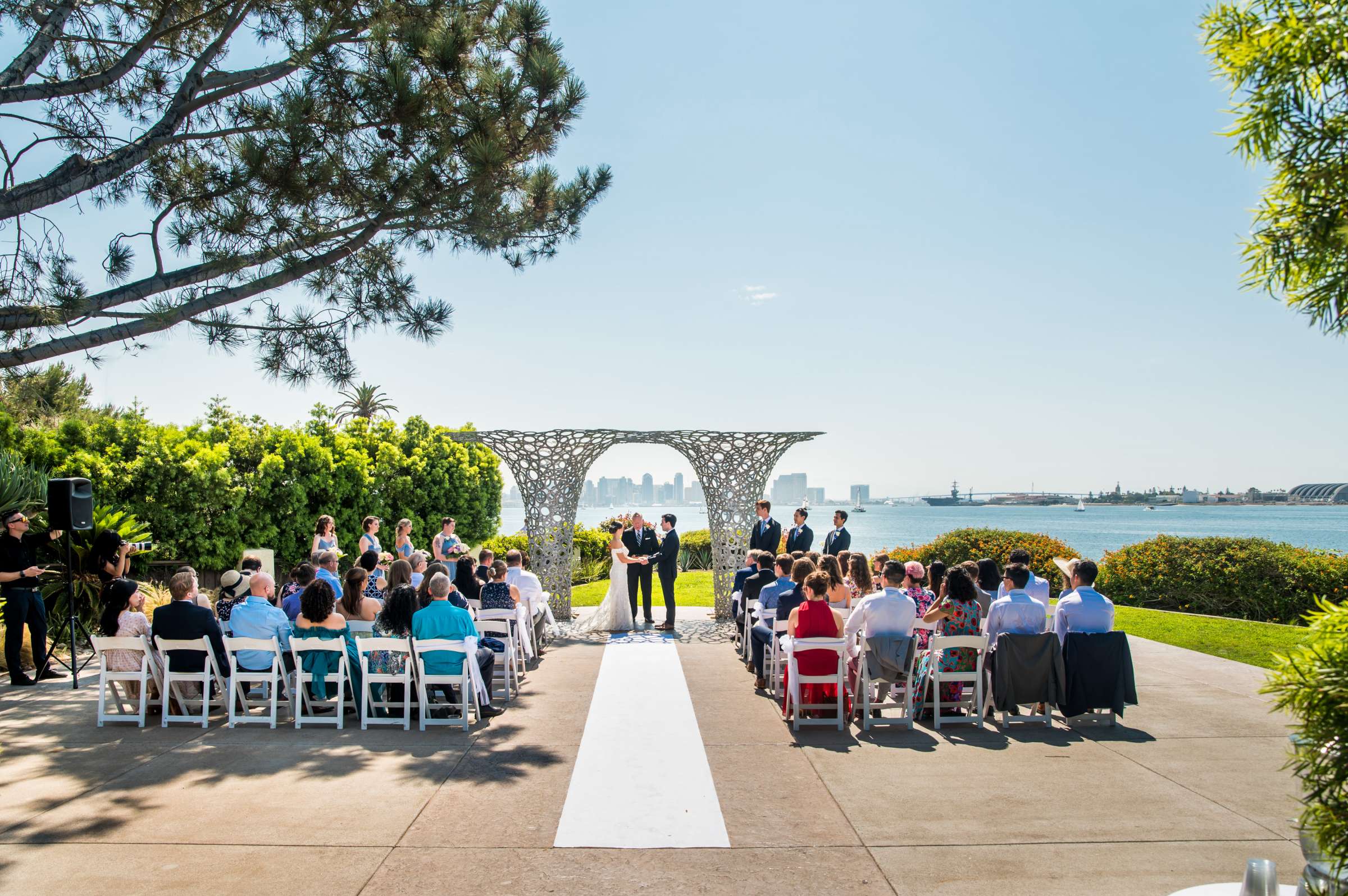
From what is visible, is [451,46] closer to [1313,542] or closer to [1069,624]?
[1069,624]

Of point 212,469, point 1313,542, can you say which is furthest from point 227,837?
point 1313,542

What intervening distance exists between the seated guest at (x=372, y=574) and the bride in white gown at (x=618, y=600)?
447cm

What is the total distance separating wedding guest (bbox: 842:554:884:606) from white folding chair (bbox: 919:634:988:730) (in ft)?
4.34

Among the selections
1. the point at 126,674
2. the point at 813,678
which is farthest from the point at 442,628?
the point at 813,678

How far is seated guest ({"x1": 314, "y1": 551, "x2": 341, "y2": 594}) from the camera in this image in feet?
28.3

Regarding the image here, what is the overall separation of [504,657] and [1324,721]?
7651 mm

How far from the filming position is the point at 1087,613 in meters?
7.49

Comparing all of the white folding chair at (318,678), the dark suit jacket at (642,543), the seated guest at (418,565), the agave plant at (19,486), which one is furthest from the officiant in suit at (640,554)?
the agave plant at (19,486)

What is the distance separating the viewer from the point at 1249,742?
6.78 metres

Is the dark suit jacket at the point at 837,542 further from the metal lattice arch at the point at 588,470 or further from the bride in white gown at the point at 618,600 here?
the bride in white gown at the point at 618,600

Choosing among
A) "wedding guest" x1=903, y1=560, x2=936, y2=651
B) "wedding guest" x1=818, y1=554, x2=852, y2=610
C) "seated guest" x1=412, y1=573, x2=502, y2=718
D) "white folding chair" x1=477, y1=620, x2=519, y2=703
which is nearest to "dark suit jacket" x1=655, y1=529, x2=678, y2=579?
"white folding chair" x1=477, y1=620, x2=519, y2=703

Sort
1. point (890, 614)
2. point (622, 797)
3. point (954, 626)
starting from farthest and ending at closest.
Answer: point (954, 626)
point (890, 614)
point (622, 797)

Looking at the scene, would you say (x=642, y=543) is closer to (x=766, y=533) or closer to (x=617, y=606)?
(x=617, y=606)

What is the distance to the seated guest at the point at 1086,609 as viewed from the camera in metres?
7.48
